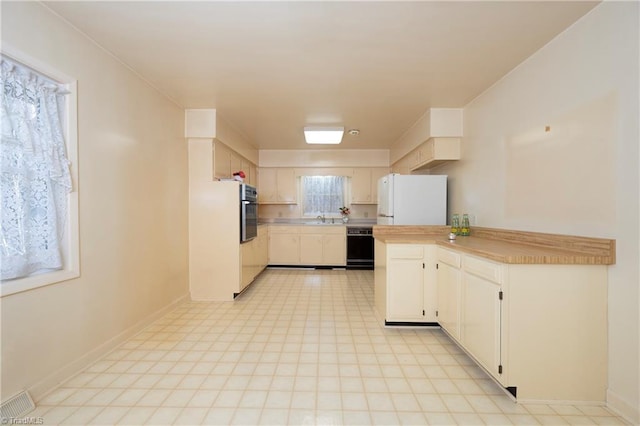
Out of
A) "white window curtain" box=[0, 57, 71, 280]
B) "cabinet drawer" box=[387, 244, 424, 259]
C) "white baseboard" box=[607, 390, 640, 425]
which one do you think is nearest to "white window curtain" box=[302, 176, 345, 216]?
"cabinet drawer" box=[387, 244, 424, 259]

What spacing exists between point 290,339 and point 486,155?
2691 millimetres

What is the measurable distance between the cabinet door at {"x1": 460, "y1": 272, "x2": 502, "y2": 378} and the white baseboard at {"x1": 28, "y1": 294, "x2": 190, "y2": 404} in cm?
281

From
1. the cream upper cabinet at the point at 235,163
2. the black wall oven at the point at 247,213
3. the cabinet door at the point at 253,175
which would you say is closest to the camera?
the black wall oven at the point at 247,213

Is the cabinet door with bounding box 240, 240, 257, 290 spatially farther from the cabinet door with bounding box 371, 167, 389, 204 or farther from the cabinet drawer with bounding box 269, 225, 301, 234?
the cabinet door with bounding box 371, 167, 389, 204

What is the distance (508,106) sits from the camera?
254 cm

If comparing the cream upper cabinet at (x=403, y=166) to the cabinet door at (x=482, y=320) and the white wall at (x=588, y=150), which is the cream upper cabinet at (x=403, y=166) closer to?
the white wall at (x=588, y=150)

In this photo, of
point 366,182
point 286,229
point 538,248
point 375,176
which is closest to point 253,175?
point 286,229

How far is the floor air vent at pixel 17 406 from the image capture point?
4.95 feet

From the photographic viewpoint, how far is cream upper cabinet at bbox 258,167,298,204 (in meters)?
5.88

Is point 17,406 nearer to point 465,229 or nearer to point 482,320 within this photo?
point 482,320

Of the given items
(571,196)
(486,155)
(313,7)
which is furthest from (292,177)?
(571,196)

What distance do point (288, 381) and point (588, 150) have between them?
97.0 inches

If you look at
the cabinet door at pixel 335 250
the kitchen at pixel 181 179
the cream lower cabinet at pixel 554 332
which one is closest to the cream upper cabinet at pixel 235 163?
the kitchen at pixel 181 179

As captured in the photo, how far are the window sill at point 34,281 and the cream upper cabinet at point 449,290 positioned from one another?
285cm
